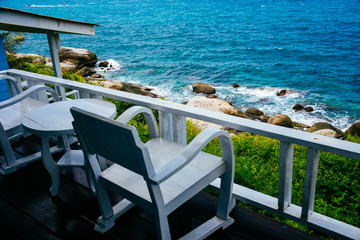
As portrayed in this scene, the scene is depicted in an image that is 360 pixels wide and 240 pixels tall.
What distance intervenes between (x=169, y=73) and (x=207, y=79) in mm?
3186

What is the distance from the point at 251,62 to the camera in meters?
24.2

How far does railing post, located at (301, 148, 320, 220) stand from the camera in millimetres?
1622

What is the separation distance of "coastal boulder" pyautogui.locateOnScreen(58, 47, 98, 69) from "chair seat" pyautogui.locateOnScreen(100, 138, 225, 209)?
1970 centimetres

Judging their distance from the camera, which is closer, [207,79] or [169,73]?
[207,79]

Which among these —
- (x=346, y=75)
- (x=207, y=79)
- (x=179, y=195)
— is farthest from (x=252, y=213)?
(x=346, y=75)

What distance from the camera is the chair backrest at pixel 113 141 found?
1303mm

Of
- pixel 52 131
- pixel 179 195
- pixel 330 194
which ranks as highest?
pixel 52 131

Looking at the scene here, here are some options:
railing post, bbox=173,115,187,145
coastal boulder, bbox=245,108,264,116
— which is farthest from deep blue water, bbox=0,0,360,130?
railing post, bbox=173,115,187,145

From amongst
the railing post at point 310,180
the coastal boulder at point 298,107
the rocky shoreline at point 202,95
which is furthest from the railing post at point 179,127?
the coastal boulder at point 298,107

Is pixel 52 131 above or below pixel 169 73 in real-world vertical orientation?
above

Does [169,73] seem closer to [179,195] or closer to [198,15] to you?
[179,195]

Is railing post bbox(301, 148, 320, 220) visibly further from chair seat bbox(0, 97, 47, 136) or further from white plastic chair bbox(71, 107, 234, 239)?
chair seat bbox(0, 97, 47, 136)

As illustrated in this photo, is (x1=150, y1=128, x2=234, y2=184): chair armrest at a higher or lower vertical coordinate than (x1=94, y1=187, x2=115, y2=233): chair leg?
higher

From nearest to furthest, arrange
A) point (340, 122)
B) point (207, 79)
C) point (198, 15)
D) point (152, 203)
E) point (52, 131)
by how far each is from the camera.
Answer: point (152, 203)
point (52, 131)
point (340, 122)
point (207, 79)
point (198, 15)
